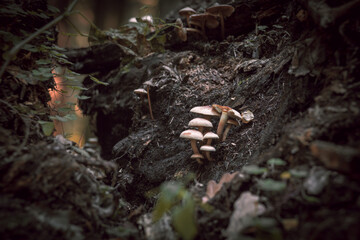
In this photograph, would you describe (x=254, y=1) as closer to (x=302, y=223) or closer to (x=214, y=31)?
(x=214, y=31)

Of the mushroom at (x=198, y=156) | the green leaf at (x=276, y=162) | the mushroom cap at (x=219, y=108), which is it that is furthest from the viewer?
the mushroom cap at (x=219, y=108)

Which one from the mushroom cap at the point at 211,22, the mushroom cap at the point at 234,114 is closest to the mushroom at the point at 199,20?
the mushroom cap at the point at 211,22

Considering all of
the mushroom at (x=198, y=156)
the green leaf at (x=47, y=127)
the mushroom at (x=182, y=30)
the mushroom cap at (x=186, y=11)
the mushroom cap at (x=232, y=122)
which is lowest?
the mushroom at (x=198, y=156)

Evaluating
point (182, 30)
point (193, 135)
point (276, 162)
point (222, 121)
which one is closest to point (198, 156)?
point (193, 135)

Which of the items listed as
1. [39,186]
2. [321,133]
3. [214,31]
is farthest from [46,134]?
[214,31]

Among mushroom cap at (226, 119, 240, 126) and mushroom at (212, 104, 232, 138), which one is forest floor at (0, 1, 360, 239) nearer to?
mushroom cap at (226, 119, 240, 126)

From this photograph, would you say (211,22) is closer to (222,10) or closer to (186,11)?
(222,10)

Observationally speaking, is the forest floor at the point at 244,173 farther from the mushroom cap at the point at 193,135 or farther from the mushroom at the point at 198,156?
the mushroom cap at the point at 193,135
